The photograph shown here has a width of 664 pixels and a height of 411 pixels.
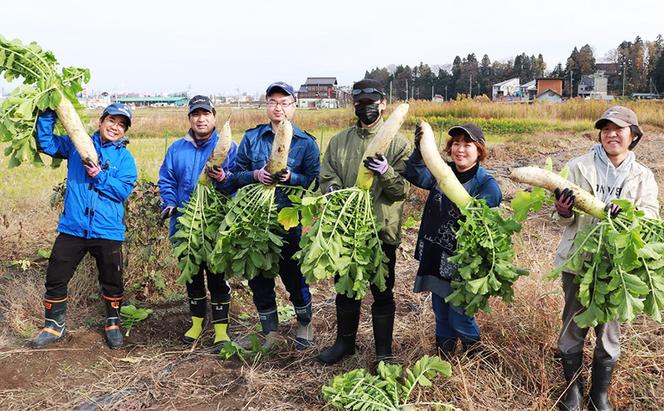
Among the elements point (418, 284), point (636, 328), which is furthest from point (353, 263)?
point (636, 328)

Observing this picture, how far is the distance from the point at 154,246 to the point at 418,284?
2.75m

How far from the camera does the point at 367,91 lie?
3455 millimetres

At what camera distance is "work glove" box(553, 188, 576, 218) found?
2.84 meters

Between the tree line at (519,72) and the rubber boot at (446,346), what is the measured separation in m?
69.1

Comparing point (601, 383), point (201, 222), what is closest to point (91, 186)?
point (201, 222)

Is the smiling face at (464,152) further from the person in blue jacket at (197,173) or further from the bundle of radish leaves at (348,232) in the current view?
the person in blue jacket at (197,173)

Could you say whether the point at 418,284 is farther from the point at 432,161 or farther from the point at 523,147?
the point at 523,147

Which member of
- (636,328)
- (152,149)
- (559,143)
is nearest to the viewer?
(636,328)

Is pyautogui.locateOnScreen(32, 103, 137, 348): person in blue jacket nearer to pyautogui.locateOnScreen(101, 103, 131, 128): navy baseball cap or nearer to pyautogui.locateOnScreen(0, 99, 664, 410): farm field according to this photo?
pyautogui.locateOnScreen(101, 103, 131, 128): navy baseball cap

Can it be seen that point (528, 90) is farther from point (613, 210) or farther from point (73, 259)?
point (73, 259)

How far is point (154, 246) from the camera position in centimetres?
504

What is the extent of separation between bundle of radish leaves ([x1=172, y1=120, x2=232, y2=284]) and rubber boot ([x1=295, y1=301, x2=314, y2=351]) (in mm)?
843

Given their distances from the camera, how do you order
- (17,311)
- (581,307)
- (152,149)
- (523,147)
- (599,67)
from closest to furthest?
1. (581,307)
2. (17,311)
3. (152,149)
4. (523,147)
5. (599,67)

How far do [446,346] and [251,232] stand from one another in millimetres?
1557
